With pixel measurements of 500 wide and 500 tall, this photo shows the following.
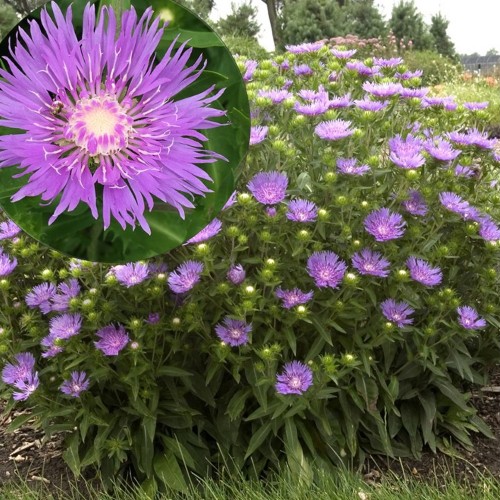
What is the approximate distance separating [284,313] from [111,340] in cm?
61

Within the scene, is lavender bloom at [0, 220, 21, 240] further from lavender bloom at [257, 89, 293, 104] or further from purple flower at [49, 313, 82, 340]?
lavender bloom at [257, 89, 293, 104]

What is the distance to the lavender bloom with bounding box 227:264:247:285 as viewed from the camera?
7.64ft

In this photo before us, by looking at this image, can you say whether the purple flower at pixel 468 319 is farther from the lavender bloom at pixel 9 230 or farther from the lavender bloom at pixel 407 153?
the lavender bloom at pixel 9 230

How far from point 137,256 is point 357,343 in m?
1.89

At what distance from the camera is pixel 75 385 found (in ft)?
7.84

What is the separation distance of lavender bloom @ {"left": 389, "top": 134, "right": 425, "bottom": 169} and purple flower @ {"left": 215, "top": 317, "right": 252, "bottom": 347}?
2.65ft

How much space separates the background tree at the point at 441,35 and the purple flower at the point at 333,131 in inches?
1055

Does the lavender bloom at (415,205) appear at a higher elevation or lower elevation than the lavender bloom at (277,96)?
lower

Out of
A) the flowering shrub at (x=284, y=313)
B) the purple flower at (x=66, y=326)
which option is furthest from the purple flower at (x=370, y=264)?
the purple flower at (x=66, y=326)

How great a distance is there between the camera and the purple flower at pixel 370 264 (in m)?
2.38

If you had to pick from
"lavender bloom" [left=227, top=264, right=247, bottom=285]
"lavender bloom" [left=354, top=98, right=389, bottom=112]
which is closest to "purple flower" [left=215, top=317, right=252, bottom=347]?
"lavender bloom" [left=227, top=264, right=247, bottom=285]

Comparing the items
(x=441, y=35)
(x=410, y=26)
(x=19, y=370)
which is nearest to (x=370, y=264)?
(x=19, y=370)

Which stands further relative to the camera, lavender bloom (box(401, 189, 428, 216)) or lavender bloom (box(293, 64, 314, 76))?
lavender bloom (box(293, 64, 314, 76))

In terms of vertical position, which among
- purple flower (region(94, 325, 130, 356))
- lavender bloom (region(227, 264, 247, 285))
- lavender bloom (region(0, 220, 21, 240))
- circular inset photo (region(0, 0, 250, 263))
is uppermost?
circular inset photo (region(0, 0, 250, 263))
